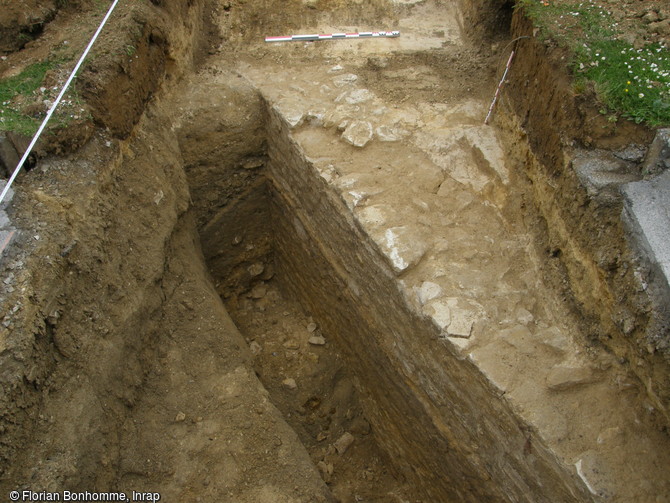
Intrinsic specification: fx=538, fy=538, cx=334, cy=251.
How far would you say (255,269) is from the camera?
5164 millimetres

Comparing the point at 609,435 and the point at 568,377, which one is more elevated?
the point at 568,377

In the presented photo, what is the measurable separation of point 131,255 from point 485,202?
230 centimetres

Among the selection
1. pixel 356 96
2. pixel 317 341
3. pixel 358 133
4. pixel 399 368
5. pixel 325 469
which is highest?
pixel 356 96

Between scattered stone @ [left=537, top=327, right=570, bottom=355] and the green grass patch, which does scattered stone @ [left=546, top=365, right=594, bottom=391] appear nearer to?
scattered stone @ [left=537, top=327, right=570, bottom=355]

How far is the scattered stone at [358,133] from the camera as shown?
385 centimetres

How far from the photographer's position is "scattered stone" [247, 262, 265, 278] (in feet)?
16.9

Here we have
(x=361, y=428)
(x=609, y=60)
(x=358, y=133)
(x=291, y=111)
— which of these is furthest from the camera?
(x=361, y=428)

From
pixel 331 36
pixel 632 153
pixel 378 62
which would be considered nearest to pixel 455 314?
pixel 632 153

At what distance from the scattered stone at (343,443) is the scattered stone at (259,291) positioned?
1.60 m

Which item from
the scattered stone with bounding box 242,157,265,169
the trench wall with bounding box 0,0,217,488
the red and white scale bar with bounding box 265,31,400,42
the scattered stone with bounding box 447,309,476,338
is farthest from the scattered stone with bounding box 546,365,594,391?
the red and white scale bar with bounding box 265,31,400,42

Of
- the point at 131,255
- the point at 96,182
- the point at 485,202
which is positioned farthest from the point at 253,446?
the point at 485,202

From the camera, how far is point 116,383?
309 cm

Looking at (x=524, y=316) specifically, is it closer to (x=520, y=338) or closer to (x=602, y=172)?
(x=520, y=338)

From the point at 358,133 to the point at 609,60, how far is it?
164 centimetres
